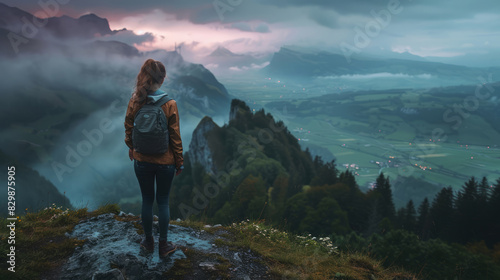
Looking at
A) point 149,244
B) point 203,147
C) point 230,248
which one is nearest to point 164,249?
point 149,244

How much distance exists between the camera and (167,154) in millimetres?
4652

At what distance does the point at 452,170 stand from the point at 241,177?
168 metres

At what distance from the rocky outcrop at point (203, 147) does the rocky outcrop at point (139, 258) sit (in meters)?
90.7

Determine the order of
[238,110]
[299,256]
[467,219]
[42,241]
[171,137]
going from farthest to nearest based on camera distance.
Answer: [238,110] < [467,219] < [299,256] < [42,241] < [171,137]

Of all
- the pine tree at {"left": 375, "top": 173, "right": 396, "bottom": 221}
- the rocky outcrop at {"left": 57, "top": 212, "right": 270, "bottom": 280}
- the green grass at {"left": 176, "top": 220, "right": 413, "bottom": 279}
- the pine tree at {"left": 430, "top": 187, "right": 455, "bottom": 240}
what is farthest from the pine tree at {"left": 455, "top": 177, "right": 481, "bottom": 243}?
the rocky outcrop at {"left": 57, "top": 212, "right": 270, "bottom": 280}

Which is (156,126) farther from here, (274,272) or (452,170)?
(452,170)

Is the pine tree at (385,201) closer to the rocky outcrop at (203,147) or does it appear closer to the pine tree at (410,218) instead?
the pine tree at (410,218)

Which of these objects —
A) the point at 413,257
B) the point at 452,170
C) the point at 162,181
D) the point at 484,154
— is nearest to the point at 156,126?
the point at 162,181

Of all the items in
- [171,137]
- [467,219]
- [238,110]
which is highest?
[238,110]

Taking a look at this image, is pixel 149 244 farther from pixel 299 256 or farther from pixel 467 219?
pixel 467 219

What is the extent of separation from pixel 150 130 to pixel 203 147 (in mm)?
104299

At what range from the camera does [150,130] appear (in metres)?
4.34

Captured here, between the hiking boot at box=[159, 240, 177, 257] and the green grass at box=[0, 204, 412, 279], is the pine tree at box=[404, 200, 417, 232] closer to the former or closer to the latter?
the green grass at box=[0, 204, 412, 279]

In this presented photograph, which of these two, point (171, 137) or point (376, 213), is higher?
point (171, 137)
